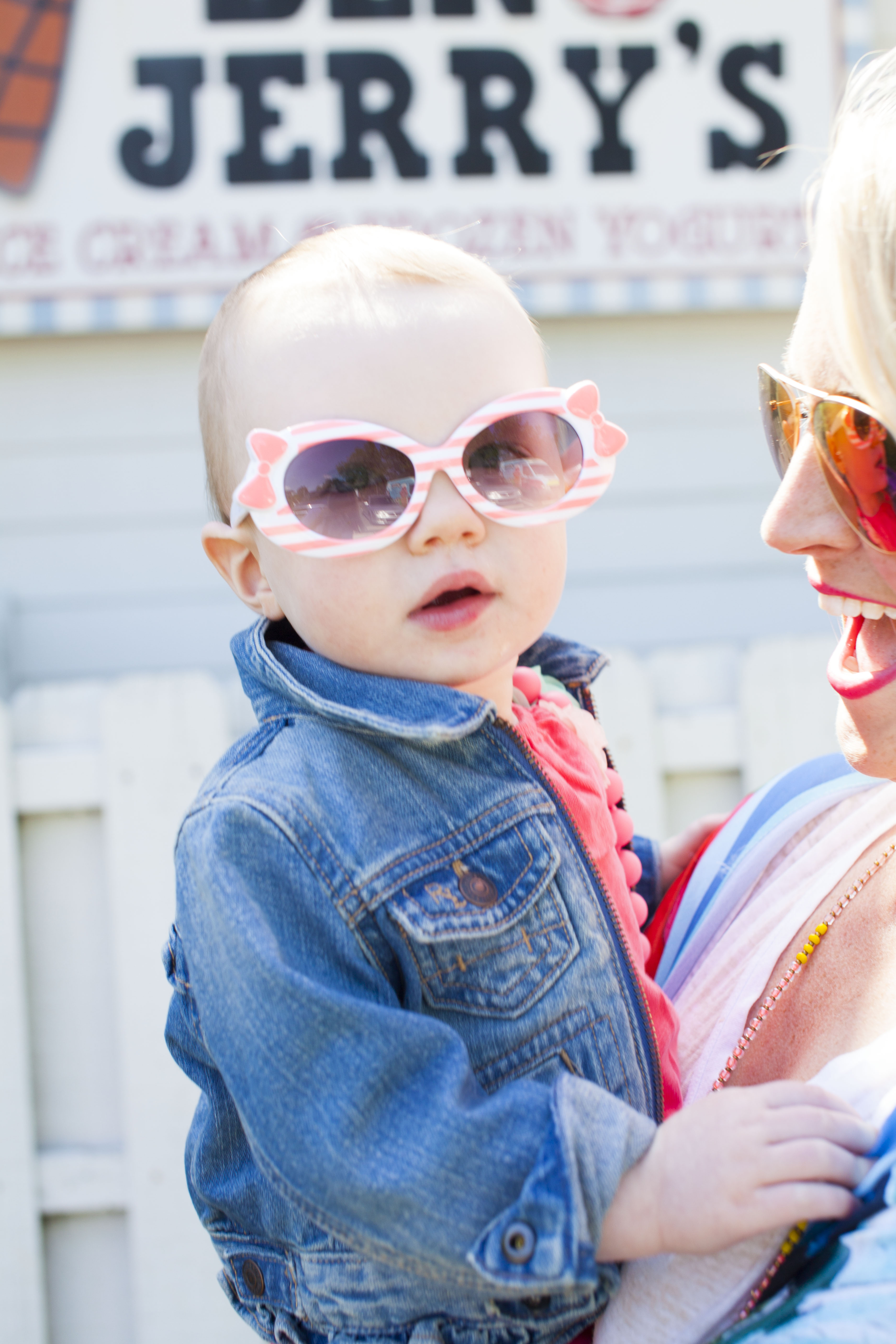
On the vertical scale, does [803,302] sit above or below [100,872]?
above

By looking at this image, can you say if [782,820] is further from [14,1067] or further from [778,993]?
[14,1067]

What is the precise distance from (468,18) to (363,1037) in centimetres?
315

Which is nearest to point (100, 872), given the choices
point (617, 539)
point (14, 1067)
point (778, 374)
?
point (14, 1067)

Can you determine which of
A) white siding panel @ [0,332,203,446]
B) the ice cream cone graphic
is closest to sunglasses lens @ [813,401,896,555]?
white siding panel @ [0,332,203,446]

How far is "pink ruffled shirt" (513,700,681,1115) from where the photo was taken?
122cm

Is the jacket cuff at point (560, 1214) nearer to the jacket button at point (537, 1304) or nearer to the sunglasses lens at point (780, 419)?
the jacket button at point (537, 1304)

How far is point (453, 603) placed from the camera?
45.7 inches

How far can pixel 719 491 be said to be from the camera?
3.68 m

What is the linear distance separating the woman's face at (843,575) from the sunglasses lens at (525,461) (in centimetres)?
23

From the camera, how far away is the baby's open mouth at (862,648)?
1.19 metres

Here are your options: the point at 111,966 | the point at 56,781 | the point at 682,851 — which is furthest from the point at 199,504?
the point at 682,851

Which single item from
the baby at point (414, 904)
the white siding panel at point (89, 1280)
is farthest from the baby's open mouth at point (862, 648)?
the white siding panel at point (89, 1280)

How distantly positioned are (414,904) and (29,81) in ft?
9.99

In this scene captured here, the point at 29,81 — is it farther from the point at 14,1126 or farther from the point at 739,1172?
the point at 739,1172
